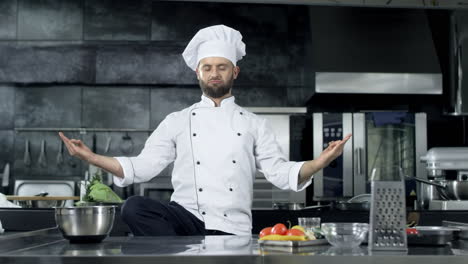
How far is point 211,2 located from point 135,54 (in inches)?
33.5

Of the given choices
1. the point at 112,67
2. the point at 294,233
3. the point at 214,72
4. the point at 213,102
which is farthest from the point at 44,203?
the point at 294,233

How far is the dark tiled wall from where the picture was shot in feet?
20.1

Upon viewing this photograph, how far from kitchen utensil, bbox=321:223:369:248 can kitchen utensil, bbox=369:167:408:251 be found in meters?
0.09

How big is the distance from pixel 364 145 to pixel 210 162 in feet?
10.6

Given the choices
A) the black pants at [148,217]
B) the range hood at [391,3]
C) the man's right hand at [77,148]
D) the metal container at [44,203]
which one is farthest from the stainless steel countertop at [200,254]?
the range hood at [391,3]

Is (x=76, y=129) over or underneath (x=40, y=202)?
over

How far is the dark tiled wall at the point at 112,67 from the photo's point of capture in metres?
6.14

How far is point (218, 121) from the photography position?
3119 mm

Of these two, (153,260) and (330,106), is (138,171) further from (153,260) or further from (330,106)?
(330,106)

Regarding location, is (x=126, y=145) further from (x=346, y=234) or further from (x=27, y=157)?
(x=346, y=234)

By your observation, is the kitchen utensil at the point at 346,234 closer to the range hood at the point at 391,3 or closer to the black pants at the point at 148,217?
the black pants at the point at 148,217

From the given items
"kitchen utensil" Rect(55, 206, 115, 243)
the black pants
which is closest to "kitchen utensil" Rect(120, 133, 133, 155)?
the black pants

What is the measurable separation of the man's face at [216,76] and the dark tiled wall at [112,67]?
3.02 m

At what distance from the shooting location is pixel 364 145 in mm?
5988
